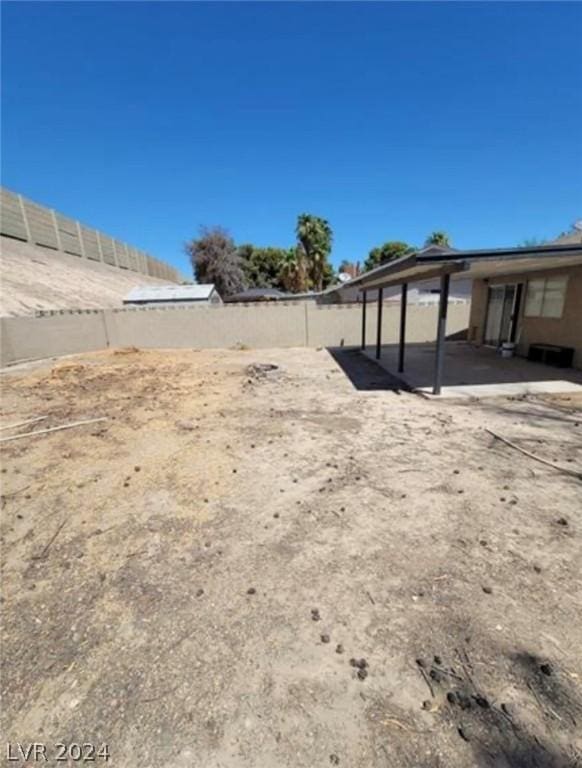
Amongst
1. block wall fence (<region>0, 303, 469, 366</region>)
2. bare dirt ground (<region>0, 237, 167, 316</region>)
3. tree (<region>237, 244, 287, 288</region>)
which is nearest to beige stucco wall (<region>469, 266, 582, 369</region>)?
block wall fence (<region>0, 303, 469, 366</region>)

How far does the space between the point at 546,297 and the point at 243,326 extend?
10.2 metres

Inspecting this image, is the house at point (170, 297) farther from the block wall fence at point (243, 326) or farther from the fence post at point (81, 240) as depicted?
the fence post at point (81, 240)

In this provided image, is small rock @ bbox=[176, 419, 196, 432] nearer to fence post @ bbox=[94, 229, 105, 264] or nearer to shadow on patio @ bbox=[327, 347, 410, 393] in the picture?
shadow on patio @ bbox=[327, 347, 410, 393]

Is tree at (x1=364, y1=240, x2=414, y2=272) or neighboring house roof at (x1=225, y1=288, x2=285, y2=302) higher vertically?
tree at (x1=364, y1=240, x2=414, y2=272)

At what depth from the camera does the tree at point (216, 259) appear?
32.4m

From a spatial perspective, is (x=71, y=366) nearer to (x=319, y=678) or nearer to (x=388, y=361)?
→ (x=388, y=361)

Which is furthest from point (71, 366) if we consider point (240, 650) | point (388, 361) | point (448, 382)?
point (240, 650)

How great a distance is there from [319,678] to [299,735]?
0.26 m

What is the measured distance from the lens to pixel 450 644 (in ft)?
6.20

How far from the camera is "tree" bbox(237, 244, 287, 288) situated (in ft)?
135

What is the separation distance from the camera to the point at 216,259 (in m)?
32.7

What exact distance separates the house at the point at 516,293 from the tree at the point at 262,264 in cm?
3070

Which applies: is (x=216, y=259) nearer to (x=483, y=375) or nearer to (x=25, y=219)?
(x=25, y=219)

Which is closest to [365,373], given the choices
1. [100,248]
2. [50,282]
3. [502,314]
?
[502,314]
